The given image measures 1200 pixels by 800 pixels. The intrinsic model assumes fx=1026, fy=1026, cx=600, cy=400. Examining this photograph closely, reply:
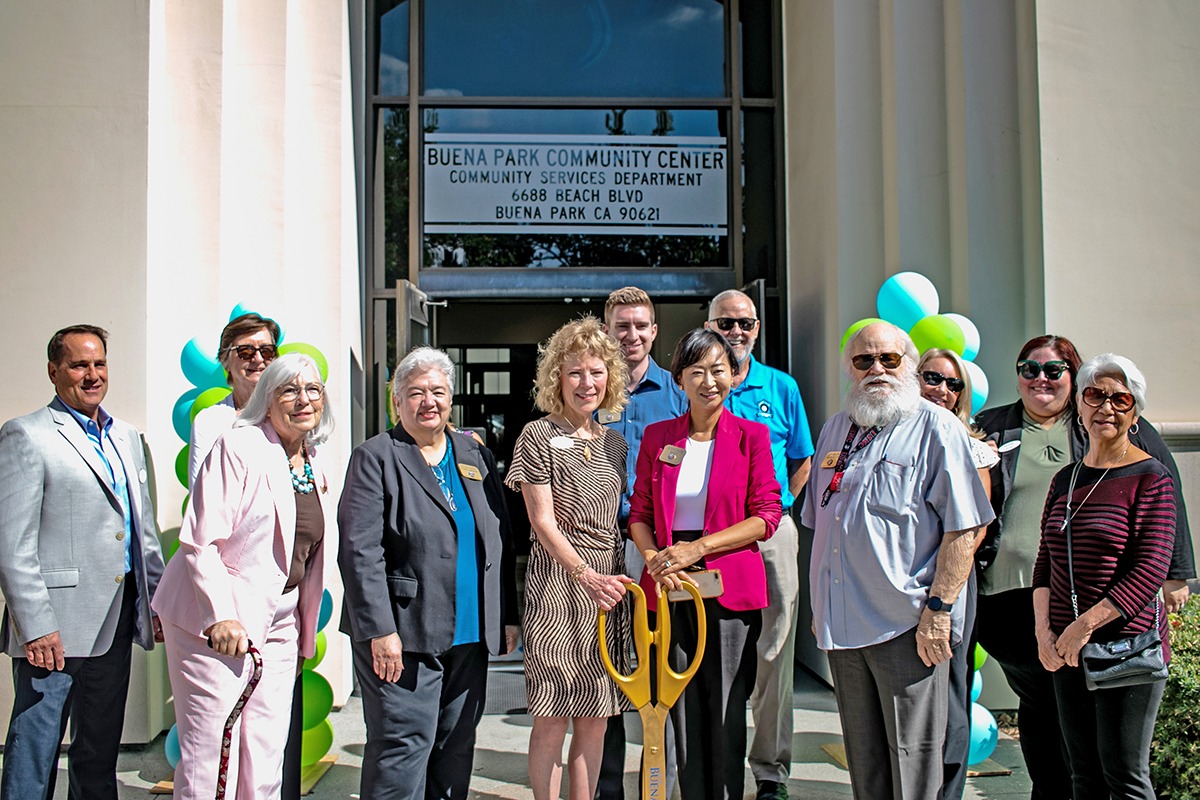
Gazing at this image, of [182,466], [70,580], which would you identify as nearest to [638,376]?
[182,466]

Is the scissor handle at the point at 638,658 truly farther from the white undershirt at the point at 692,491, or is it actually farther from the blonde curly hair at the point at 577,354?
the blonde curly hair at the point at 577,354

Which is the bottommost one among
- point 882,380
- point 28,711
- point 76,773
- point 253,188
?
point 76,773

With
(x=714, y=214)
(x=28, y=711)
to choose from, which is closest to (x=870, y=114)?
(x=714, y=214)

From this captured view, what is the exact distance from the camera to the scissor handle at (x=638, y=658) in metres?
3.39

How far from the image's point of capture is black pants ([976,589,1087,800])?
3.98 m

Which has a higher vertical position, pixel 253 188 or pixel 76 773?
pixel 253 188

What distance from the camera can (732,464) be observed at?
146 inches

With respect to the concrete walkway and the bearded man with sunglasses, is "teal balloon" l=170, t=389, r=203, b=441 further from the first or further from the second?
the bearded man with sunglasses

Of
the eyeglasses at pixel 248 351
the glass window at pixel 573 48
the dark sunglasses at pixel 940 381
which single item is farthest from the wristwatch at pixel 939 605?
the glass window at pixel 573 48

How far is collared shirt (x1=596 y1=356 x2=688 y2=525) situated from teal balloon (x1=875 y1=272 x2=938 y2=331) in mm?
1465

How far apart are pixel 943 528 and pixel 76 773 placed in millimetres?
3236

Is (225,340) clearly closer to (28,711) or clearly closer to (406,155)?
(28,711)

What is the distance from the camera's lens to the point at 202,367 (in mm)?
4820

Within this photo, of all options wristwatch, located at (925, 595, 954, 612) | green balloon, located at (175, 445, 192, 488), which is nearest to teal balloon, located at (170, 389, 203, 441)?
green balloon, located at (175, 445, 192, 488)
